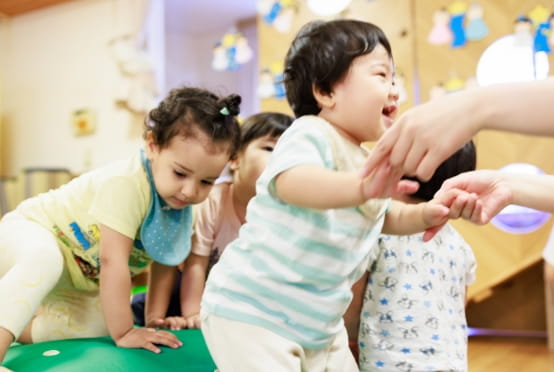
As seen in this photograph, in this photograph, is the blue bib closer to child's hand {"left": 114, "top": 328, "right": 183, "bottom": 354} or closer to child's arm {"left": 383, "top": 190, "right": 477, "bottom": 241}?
child's hand {"left": 114, "top": 328, "right": 183, "bottom": 354}

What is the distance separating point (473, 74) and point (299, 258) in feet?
7.78

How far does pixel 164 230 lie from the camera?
129 cm

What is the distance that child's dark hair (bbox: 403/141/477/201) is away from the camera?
1.25 m

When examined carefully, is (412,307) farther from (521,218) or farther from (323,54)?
(521,218)

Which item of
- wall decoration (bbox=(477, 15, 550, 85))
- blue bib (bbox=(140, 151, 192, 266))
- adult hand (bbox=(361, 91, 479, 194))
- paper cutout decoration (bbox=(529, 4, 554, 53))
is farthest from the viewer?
wall decoration (bbox=(477, 15, 550, 85))

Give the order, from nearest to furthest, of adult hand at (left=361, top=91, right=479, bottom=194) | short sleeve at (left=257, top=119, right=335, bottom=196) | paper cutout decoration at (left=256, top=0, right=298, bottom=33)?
adult hand at (left=361, top=91, right=479, bottom=194)
short sleeve at (left=257, top=119, right=335, bottom=196)
paper cutout decoration at (left=256, top=0, right=298, bottom=33)

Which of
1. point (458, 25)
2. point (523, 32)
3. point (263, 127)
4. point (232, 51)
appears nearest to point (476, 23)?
point (458, 25)

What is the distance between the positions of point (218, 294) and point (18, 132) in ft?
13.1

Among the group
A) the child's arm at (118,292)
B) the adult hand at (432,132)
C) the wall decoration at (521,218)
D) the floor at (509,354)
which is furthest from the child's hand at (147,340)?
the wall decoration at (521,218)

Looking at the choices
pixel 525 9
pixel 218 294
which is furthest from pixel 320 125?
pixel 525 9

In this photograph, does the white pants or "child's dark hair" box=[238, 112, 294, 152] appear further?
"child's dark hair" box=[238, 112, 294, 152]

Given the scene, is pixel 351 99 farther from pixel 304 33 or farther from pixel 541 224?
pixel 541 224

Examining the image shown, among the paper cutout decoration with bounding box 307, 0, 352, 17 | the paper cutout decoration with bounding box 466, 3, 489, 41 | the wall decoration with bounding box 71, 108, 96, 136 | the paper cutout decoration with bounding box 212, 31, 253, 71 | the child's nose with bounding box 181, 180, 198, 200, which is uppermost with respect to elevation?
the paper cutout decoration with bounding box 307, 0, 352, 17

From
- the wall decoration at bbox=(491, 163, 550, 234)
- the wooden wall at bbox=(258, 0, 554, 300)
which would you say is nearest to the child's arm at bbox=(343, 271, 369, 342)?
the wooden wall at bbox=(258, 0, 554, 300)
